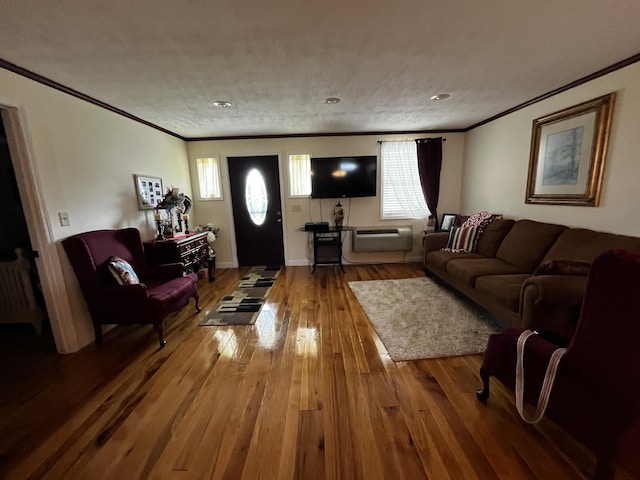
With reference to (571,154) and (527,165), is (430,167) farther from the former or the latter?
(571,154)

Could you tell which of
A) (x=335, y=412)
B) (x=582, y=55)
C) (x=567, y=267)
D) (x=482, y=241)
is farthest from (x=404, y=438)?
(x=582, y=55)

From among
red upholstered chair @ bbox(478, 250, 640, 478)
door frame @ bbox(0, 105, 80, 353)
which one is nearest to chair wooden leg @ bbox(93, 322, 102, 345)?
door frame @ bbox(0, 105, 80, 353)

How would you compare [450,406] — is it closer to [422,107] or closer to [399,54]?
[399,54]

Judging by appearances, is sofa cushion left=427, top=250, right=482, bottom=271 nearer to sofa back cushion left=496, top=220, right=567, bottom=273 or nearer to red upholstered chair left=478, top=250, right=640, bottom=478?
sofa back cushion left=496, top=220, right=567, bottom=273

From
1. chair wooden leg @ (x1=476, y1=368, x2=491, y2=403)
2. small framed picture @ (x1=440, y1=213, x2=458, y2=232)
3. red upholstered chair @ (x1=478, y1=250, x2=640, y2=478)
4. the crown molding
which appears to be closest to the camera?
red upholstered chair @ (x1=478, y1=250, x2=640, y2=478)

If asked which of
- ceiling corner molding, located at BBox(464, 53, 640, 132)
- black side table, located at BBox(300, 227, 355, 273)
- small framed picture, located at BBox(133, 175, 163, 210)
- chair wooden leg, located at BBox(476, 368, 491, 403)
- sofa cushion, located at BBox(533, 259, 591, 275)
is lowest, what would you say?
chair wooden leg, located at BBox(476, 368, 491, 403)

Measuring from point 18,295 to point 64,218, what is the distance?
104 centimetres

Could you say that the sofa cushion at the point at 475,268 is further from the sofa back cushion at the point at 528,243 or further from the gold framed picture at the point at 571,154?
the gold framed picture at the point at 571,154

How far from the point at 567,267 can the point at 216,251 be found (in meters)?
4.89

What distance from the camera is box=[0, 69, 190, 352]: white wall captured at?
212cm

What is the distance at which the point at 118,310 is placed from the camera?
2420 millimetres

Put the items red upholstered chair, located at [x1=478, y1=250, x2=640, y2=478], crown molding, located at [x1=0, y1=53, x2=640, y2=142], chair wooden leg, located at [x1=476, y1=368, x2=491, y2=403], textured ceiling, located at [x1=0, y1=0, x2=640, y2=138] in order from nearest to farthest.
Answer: red upholstered chair, located at [x1=478, y1=250, x2=640, y2=478] → textured ceiling, located at [x1=0, y1=0, x2=640, y2=138] → chair wooden leg, located at [x1=476, y1=368, x2=491, y2=403] → crown molding, located at [x1=0, y1=53, x2=640, y2=142]

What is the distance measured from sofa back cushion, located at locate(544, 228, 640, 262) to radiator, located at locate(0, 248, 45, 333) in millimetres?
5076

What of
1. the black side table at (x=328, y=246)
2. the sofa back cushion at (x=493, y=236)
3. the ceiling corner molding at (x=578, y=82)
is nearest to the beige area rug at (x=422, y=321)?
the sofa back cushion at (x=493, y=236)
